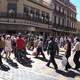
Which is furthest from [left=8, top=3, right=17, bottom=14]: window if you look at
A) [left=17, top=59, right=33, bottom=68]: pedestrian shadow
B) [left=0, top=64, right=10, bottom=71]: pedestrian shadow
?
[left=0, top=64, right=10, bottom=71]: pedestrian shadow

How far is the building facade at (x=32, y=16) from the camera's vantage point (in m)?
43.5

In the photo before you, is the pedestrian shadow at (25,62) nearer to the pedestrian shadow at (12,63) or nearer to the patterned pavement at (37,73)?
the patterned pavement at (37,73)

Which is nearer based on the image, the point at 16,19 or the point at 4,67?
the point at 4,67

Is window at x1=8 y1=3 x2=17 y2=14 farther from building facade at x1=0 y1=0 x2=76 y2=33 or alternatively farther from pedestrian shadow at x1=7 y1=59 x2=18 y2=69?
pedestrian shadow at x1=7 y1=59 x2=18 y2=69

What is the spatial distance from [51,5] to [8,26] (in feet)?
62.3

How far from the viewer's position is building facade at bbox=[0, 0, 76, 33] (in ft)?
143

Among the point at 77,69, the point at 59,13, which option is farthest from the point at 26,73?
the point at 59,13

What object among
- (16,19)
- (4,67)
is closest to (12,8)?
(16,19)

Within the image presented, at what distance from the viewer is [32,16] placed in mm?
48938

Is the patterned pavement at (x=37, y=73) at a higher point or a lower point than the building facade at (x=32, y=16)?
lower

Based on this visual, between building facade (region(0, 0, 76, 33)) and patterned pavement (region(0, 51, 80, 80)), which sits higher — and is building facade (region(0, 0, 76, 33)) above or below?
above

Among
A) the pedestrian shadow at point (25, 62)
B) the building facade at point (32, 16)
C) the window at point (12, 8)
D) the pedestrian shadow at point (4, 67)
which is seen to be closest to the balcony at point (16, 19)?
the building facade at point (32, 16)

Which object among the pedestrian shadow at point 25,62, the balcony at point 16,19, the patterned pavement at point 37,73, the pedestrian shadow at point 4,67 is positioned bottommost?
the patterned pavement at point 37,73

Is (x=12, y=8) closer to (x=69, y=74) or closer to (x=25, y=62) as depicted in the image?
(x=25, y=62)
